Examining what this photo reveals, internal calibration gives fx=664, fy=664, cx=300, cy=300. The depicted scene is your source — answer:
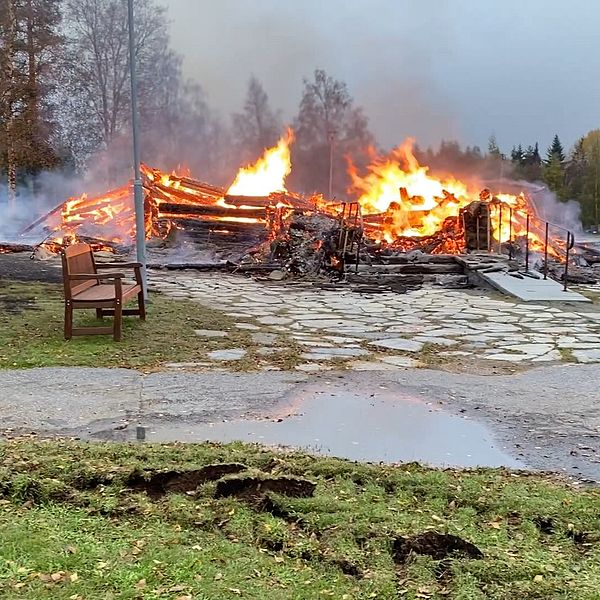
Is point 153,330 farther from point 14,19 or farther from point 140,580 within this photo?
point 14,19

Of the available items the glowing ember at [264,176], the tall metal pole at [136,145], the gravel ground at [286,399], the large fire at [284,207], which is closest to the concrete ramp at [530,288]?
the large fire at [284,207]

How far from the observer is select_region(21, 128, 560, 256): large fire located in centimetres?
1767

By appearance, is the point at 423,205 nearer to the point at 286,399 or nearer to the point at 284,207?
the point at 284,207

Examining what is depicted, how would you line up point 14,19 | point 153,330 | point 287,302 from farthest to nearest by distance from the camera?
point 14,19 < point 287,302 < point 153,330

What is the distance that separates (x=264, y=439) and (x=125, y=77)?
3030 centimetres

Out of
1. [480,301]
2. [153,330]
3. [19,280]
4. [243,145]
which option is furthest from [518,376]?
[243,145]

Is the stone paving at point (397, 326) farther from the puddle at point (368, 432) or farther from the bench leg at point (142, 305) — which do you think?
the puddle at point (368, 432)

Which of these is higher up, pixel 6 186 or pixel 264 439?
pixel 6 186

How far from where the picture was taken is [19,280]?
1180 cm

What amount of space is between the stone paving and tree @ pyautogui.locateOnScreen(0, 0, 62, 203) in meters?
18.7

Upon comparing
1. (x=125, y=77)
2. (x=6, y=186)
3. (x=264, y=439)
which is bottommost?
(x=264, y=439)

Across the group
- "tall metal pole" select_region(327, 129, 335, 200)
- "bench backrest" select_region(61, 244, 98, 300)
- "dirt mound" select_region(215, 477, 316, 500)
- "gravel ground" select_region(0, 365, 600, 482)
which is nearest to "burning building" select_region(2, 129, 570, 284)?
"tall metal pole" select_region(327, 129, 335, 200)

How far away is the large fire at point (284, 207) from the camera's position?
17672mm

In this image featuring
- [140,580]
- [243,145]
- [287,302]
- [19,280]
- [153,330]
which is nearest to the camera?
[140,580]
